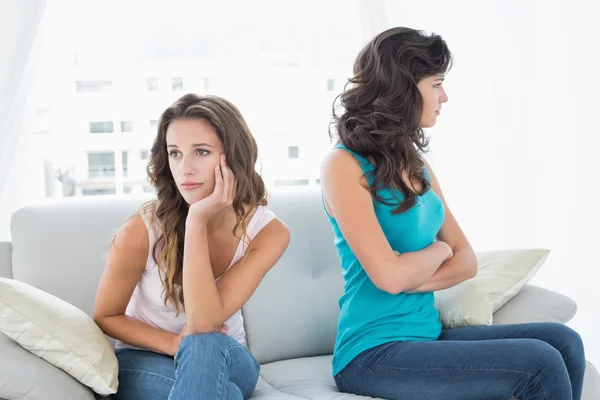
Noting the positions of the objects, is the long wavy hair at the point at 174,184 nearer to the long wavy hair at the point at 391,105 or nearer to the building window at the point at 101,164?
the long wavy hair at the point at 391,105

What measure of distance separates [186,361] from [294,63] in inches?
79.0

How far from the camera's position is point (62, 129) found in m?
3.27

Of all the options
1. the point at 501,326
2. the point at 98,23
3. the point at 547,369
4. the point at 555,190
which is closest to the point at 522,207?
the point at 555,190

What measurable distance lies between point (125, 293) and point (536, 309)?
1161 mm

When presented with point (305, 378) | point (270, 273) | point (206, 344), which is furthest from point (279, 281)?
point (206, 344)

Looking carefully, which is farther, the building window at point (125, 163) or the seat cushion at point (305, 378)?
the building window at point (125, 163)

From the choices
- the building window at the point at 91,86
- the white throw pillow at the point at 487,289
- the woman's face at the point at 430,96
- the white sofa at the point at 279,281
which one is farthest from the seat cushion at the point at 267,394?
the building window at the point at 91,86

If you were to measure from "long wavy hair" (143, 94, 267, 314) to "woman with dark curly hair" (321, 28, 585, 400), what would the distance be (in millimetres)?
210

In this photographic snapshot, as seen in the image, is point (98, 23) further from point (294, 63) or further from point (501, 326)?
point (501, 326)

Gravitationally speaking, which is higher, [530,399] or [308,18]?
[308,18]

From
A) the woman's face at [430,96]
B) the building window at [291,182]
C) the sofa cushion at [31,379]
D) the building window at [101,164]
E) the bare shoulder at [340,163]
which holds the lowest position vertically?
the sofa cushion at [31,379]

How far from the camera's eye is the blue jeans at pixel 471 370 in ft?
5.83

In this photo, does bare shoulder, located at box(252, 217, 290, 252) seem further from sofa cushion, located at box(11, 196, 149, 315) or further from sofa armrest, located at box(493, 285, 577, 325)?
sofa armrest, located at box(493, 285, 577, 325)

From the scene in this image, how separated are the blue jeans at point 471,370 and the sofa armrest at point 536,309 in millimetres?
275
